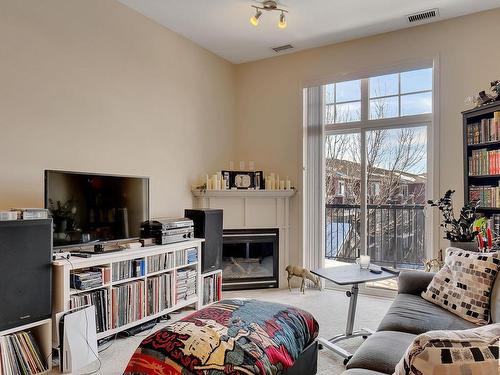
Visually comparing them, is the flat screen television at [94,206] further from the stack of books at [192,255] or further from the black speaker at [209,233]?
the black speaker at [209,233]

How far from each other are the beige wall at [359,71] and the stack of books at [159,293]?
1.96m

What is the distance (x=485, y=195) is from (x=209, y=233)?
284 centimetres

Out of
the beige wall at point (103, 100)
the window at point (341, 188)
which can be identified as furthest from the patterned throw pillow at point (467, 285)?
the beige wall at point (103, 100)

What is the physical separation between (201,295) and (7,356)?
1.90 m

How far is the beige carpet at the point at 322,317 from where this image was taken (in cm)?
251

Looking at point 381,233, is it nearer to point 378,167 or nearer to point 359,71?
point 378,167

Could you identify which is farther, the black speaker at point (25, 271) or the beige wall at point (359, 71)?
the beige wall at point (359, 71)

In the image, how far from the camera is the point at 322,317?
139 inches

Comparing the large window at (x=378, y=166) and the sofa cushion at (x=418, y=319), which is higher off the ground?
the large window at (x=378, y=166)

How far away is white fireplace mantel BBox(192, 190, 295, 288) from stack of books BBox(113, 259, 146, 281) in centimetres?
151

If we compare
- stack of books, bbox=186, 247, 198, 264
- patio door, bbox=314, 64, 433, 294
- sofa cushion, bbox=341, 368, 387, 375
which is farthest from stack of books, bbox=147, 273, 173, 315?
patio door, bbox=314, 64, 433, 294

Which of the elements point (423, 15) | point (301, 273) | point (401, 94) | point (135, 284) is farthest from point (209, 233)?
point (423, 15)

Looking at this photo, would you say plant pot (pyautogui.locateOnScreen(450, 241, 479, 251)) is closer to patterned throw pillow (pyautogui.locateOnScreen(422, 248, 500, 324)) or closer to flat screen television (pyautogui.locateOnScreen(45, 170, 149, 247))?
patterned throw pillow (pyautogui.locateOnScreen(422, 248, 500, 324))

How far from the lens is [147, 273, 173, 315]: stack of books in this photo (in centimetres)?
321
